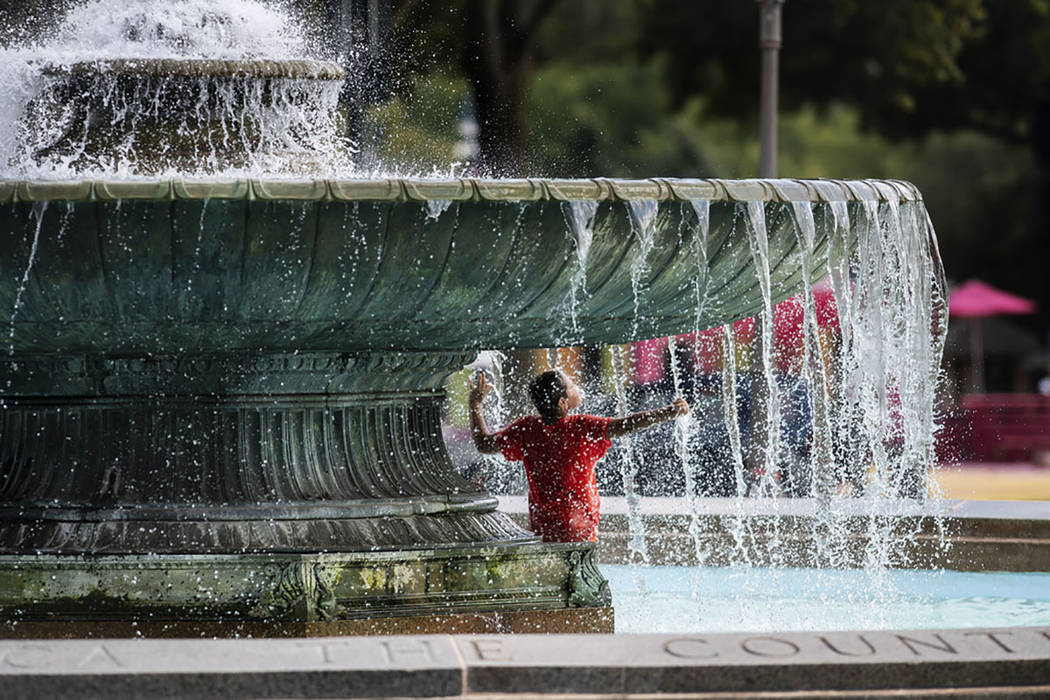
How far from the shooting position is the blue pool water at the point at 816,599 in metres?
Answer: 7.71

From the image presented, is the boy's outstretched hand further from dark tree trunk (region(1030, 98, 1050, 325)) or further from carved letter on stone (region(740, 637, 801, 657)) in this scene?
dark tree trunk (region(1030, 98, 1050, 325))

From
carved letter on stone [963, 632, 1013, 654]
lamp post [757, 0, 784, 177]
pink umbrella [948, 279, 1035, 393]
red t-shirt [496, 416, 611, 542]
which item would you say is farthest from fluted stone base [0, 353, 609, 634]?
pink umbrella [948, 279, 1035, 393]

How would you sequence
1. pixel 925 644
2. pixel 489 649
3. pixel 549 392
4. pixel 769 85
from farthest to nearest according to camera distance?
pixel 769 85 → pixel 549 392 → pixel 925 644 → pixel 489 649

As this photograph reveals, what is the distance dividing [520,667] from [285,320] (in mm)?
1968

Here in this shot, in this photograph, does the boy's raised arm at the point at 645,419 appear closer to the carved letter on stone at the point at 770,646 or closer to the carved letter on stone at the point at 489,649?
the carved letter on stone at the point at 770,646

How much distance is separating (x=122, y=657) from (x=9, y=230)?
1.65 metres

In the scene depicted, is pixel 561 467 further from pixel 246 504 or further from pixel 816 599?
pixel 816 599

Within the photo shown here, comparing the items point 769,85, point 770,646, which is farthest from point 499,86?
point 770,646

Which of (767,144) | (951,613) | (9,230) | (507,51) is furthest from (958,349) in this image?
(9,230)

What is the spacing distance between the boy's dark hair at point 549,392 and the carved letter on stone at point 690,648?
229cm

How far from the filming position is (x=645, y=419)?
7207mm

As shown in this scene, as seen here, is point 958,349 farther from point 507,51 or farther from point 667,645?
point 667,645

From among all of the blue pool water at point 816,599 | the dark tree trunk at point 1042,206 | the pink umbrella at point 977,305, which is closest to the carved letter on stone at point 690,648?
the blue pool water at point 816,599

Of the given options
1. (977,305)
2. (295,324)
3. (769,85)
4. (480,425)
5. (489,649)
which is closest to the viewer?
(489,649)
